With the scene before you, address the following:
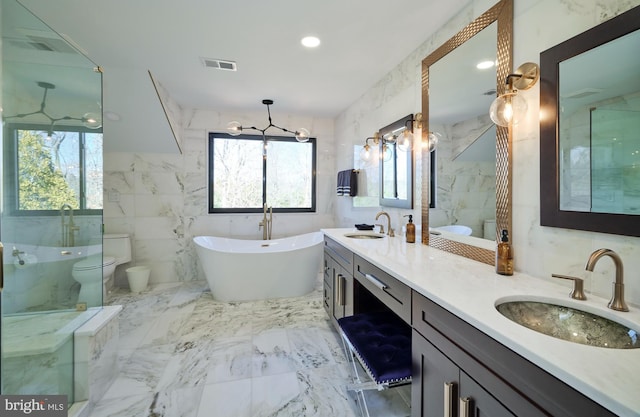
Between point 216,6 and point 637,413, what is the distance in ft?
8.10

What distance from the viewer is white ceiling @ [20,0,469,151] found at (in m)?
1.84

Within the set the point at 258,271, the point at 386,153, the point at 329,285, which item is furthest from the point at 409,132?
the point at 258,271

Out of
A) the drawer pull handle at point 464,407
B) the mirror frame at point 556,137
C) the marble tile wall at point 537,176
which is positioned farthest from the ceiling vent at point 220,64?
the drawer pull handle at point 464,407

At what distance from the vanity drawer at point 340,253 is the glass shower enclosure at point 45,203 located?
1.74m

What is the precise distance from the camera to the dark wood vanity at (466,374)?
0.66m

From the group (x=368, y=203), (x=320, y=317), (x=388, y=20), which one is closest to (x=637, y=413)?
(x=388, y=20)

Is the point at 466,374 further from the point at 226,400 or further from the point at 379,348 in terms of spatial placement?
the point at 226,400

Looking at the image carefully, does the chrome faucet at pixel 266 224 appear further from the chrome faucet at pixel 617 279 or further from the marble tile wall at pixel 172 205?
the chrome faucet at pixel 617 279

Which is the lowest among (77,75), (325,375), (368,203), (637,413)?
(325,375)

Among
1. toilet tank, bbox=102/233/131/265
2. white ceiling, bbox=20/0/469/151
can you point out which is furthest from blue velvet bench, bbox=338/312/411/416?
toilet tank, bbox=102/233/131/265

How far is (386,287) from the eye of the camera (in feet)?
4.87

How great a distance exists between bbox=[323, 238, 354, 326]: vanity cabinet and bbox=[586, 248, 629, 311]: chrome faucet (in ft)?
4.41

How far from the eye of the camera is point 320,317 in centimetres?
288

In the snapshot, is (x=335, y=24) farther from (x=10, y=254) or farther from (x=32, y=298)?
(x=32, y=298)
